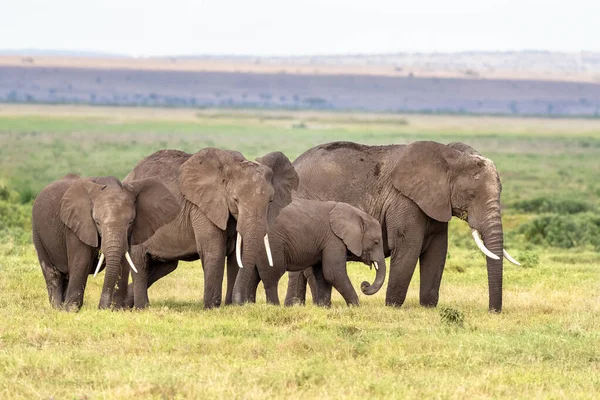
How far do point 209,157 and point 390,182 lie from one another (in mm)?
2431

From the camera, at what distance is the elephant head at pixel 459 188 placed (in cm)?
1429

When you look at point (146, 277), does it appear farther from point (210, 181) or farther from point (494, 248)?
point (494, 248)

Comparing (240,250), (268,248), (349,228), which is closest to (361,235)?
(349,228)

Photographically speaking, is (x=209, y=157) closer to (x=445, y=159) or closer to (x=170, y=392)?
(x=445, y=159)

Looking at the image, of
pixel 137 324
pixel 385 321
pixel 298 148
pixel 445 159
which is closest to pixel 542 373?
pixel 385 321

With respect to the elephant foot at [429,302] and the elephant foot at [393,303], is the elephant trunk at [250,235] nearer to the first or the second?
the elephant foot at [393,303]

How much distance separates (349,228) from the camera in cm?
1472

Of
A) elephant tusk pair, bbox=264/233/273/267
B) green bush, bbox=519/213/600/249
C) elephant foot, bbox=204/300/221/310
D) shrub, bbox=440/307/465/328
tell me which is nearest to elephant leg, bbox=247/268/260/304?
elephant foot, bbox=204/300/221/310

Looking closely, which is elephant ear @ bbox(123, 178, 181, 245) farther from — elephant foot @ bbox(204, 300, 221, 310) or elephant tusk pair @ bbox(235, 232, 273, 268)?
elephant foot @ bbox(204, 300, 221, 310)

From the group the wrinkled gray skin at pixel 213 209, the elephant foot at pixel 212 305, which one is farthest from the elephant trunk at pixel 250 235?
the elephant foot at pixel 212 305

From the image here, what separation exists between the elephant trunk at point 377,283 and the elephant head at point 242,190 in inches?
52.5

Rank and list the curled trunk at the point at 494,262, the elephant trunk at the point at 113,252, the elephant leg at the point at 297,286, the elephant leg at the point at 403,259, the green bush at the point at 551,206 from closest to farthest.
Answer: the elephant trunk at the point at 113,252 < the curled trunk at the point at 494,262 < the elephant leg at the point at 403,259 < the elephant leg at the point at 297,286 < the green bush at the point at 551,206

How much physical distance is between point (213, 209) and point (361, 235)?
190 centimetres

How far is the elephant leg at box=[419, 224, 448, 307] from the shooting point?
1523 centimetres
